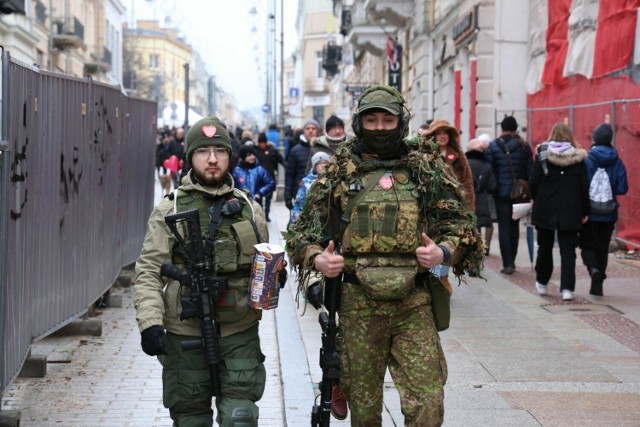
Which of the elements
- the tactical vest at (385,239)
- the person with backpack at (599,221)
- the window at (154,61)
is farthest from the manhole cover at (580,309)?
the window at (154,61)

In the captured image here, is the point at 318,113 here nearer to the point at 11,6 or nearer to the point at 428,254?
the point at 11,6

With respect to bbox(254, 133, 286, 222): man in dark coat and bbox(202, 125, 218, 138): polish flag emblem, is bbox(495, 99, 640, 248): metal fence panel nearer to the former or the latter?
bbox(254, 133, 286, 222): man in dark coat

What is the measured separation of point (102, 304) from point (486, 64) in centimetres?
1078

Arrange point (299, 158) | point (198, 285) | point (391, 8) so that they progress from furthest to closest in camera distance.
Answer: point (391, 8)
point (299, 158)
point (198, 285)

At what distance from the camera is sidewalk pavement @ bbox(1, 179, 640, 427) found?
6043 millimetres

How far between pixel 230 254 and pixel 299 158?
7.98 metres

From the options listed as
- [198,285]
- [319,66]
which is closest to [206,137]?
[198,285]

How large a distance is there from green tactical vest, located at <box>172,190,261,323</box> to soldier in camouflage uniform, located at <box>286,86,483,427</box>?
23 cm

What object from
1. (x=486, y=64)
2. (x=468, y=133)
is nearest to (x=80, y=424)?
(x=486, y=64)

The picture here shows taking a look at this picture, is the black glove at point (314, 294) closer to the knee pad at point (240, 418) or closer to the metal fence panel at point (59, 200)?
the knee pad at point (240, 418)

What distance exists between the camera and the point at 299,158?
1245 centimetres

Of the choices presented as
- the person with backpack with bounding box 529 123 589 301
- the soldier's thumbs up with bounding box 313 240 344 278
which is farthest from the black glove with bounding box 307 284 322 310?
the person with backpack with bounding box 529 123 589 301

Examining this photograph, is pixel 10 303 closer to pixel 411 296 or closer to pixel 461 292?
pixel 411 296

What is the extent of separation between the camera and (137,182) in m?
11.6
